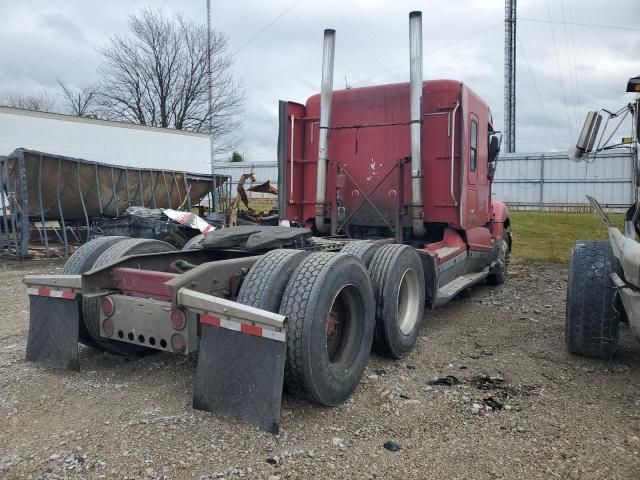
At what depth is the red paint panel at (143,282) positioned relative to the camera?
3574 mm

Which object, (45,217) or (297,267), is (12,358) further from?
(45,217)

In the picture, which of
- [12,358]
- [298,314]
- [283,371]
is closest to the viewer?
[283,371]

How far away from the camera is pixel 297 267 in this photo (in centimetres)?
357

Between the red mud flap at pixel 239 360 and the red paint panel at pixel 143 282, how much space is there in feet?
1.30

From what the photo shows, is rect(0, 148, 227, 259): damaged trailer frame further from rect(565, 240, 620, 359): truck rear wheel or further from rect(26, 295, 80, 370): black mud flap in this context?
rect(565, 240, 620, 359): truck rear wheel

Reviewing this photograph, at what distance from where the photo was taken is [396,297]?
4.54m

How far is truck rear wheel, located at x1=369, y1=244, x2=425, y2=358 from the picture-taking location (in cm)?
443

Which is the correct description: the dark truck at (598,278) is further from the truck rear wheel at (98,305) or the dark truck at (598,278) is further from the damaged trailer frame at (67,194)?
the damaged trailer frame at (67,194)

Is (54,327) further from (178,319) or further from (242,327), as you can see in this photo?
(242,327)

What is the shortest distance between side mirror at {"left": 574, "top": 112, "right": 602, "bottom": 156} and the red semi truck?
1663 millimetres

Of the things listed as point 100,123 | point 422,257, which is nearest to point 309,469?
point 422,257

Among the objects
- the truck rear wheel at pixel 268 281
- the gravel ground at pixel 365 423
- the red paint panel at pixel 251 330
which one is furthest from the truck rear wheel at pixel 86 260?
the red paint panel at pixel 251 330

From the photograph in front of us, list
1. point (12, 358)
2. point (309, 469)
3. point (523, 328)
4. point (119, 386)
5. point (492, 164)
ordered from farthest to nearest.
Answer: point (492, 164)
point (523, 328)
point (12, 358)
point (119, 386)
point (309, 469)

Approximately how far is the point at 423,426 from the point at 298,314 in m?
1.05
